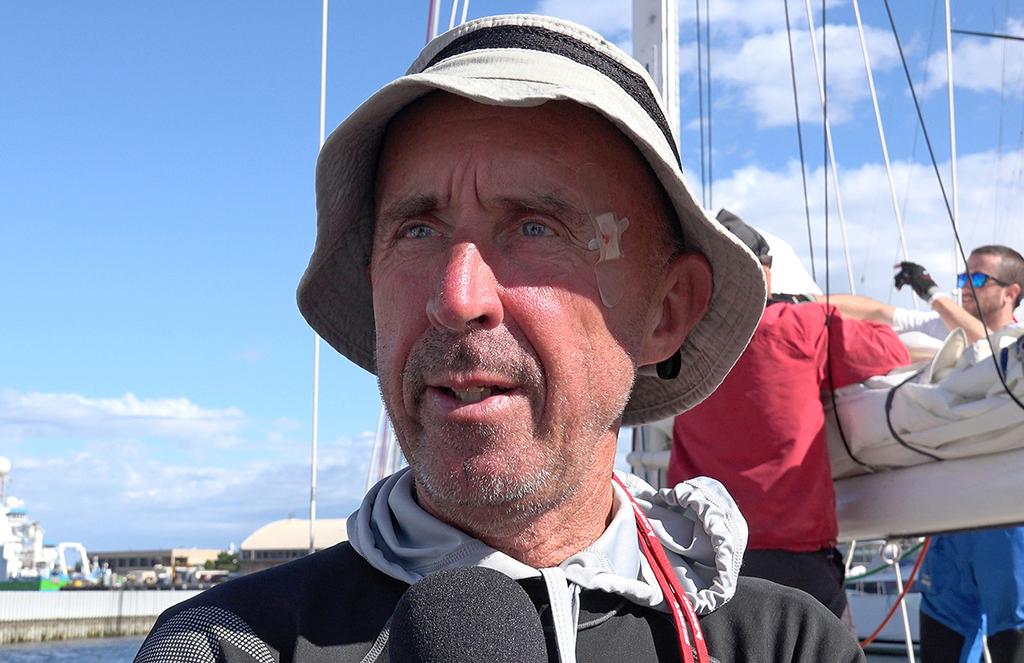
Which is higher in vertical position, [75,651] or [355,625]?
[355,625]

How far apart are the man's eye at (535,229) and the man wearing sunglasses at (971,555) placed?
2.87 meters

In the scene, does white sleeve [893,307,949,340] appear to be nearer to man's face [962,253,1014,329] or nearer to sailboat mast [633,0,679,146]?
man's face [962,253,1014,329]

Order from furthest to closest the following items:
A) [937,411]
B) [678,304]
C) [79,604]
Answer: [79,604] < [937,411] < [678,304]

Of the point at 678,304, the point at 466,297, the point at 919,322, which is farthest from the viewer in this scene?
the point at 919,322

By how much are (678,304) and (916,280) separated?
3293 millimetres

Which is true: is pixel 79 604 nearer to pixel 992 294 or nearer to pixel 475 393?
pixel 992 294

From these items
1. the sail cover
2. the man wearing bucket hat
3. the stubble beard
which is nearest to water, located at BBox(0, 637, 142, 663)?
the sail cover

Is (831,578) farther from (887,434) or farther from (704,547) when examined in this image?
(704,547)

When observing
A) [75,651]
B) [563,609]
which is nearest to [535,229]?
[563,609]

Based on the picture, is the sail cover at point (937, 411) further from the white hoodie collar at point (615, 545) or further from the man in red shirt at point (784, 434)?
the white hoodie collar at point (615, 545)

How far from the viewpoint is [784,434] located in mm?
3711

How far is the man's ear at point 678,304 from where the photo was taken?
69.4 inches

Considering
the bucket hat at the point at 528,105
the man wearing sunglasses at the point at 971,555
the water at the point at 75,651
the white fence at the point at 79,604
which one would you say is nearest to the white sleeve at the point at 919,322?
the man wearing sunglasses at the point at 971,555

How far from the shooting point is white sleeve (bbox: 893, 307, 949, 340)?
4.67m
